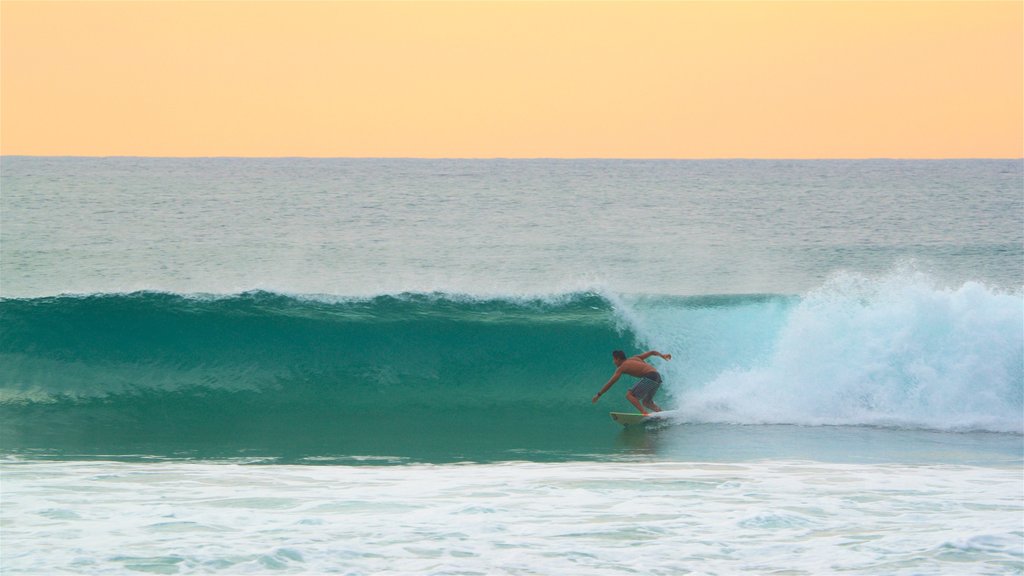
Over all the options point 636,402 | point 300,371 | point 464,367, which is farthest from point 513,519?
point 300,371

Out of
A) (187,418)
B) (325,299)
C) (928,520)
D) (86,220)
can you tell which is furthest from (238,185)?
(928,520)

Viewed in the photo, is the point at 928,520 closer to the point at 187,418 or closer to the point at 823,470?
the point at 823,470

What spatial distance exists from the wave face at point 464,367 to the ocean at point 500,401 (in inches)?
2.0

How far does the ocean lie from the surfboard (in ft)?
1.11

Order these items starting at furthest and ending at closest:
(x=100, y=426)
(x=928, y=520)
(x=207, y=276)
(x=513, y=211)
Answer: (x=513, y=211), (x=207, y=276), (x=100, y=426), (x=928, y=520)

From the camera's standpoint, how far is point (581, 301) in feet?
53.4

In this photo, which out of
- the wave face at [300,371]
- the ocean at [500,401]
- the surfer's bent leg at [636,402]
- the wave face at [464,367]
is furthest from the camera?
the surfer's bent leg at [636,402]

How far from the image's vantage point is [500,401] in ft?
44.2

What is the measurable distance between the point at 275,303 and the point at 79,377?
10.7 ft

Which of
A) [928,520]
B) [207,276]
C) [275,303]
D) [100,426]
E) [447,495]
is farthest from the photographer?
[207,276]

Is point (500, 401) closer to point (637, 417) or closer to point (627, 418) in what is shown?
point (627, 418)

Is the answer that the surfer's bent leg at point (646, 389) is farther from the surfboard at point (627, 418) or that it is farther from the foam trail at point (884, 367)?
the foam trail at point (884, 367)

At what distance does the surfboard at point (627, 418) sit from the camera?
11.4 metres

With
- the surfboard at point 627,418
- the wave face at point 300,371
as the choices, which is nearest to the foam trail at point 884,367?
the surfboard at point 627,418
